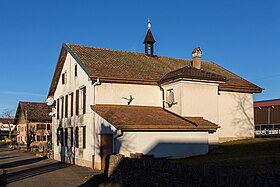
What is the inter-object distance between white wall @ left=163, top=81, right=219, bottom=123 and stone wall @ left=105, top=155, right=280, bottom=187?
7106mm

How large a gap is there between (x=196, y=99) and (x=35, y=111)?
1737 inches

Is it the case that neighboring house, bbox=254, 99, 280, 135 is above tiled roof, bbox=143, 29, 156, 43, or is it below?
below

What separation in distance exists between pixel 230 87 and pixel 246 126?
317 centimetres

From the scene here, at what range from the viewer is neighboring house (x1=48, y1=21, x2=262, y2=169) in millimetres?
18766

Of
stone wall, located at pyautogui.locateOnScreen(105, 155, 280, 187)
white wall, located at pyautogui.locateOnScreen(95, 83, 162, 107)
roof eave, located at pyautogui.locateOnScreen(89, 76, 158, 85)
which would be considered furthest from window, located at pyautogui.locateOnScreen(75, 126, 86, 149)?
stone wall, located at pyautogui.locateOnScreen(105, 155, 280, 187)

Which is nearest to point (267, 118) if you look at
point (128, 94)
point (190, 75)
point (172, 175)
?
point (190, 75)

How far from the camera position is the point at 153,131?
18.5 m

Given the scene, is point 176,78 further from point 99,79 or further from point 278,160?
point 278,160

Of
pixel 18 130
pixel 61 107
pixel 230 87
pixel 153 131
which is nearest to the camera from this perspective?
pixel 153 131

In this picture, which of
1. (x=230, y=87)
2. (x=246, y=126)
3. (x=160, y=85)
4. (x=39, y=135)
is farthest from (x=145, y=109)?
(x=39, y=135)

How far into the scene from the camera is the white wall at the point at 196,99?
21.1 meters

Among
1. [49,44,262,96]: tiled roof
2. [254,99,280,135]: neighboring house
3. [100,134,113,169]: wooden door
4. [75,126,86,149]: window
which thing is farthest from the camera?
[254,99,280,135]: neighboring house

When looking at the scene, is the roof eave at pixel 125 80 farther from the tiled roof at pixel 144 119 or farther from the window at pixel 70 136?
the window at pixel 70 136

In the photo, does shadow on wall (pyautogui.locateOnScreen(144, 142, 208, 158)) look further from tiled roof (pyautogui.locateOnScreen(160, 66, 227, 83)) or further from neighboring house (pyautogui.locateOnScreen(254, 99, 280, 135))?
neighboring house (pyautogui.locateOnScreen(254, 99, 280, 135))
